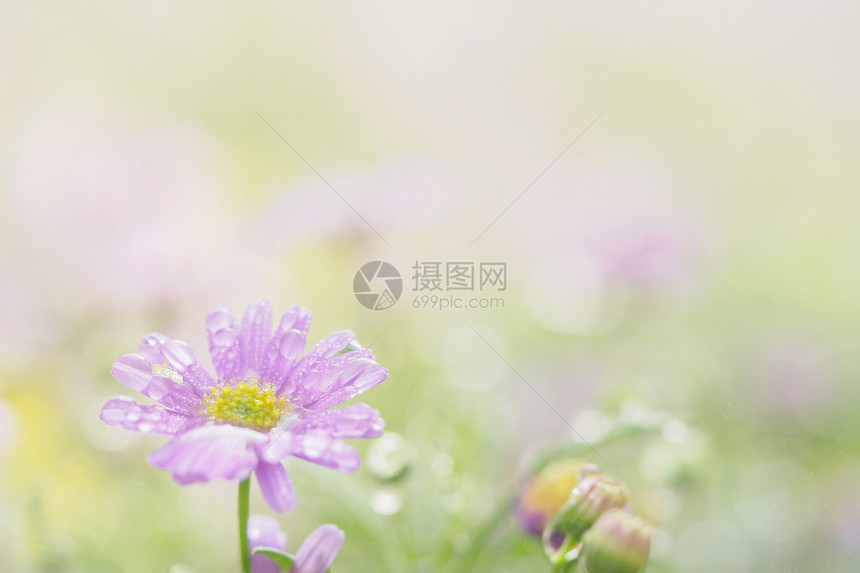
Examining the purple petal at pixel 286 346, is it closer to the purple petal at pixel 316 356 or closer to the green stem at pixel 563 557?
the purple petal at pixel 316 356

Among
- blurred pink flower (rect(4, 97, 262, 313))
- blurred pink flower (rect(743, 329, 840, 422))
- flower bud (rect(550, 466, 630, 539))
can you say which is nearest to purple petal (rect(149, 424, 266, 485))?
flower bud (rect(550, 466, 630, 539))

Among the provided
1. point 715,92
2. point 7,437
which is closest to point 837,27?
point 715,92

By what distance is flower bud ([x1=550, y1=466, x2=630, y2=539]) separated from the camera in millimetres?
354

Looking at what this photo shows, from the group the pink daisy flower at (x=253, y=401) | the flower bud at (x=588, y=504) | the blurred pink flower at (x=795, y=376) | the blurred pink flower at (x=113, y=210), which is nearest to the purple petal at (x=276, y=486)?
the pink daisy flower at (x=253, y=401)

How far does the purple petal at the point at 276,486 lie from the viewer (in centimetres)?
30

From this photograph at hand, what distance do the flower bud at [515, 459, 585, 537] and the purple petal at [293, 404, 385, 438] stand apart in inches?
5.6

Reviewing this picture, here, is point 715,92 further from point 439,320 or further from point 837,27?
point 439,320

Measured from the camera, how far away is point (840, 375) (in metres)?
0.79

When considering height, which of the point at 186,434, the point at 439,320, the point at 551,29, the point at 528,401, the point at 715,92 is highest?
the point at 551,29

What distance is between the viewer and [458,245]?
3.16 feet

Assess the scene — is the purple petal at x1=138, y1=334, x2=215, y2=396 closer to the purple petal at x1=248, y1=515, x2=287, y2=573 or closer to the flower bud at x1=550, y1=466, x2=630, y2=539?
the purple petal at x1=248, y1=515, x2=287, y2=573

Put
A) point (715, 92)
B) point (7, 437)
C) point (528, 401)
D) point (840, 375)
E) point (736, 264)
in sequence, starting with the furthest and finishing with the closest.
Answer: point (715, 92)
point (736, 264)
point (840, 375)
point (528, 401)
point (7, 437)

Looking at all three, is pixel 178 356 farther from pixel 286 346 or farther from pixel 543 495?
pixel 543 495

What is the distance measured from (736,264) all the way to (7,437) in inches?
34.2
